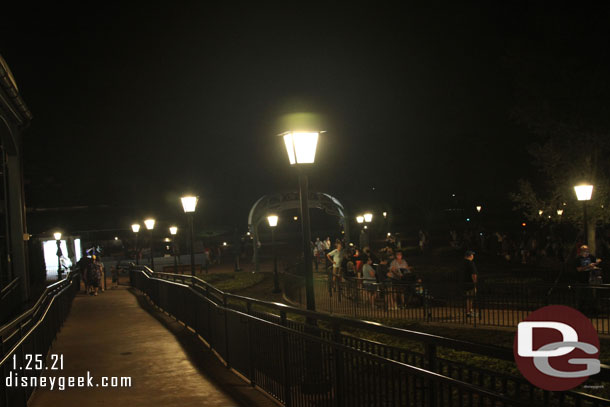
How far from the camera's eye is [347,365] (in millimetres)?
5043

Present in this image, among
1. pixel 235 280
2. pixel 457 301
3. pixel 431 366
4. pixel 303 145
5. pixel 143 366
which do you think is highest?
pixel 303 145

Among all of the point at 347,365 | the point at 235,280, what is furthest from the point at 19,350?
the point at 235,280

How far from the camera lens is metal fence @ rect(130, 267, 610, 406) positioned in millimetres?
3537

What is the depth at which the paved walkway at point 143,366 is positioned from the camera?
710 centimetres

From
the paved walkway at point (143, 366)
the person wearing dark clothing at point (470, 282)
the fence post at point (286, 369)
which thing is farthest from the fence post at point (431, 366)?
the person wearing dark clothing at point (470, 282)

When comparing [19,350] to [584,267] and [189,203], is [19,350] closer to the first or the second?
[189,203]

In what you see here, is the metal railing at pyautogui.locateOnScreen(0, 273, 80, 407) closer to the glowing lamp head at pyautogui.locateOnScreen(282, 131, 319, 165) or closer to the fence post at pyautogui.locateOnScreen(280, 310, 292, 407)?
the fence post at pyautogui.locateOnScreen(280, 310, 292, 407)

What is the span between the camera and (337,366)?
5219mm

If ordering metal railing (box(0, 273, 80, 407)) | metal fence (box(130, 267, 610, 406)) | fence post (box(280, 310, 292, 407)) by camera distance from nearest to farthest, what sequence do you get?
metal fence (box(130, 267, 610, 406)) < metal railing (box(0, 273, 80, 407)) < fence post (box(280, 310, 292, 407))

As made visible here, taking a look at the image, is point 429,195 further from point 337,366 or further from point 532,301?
point 337,366

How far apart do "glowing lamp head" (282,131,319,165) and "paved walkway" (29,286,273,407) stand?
3.07 m

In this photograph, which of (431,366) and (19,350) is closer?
(431,366)

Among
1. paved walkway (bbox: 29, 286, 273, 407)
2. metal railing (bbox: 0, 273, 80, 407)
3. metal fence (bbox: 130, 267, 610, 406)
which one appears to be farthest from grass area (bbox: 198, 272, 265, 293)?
metal railing (bbox: 0, 273, 80, 407)

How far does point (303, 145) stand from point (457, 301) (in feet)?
32.3
